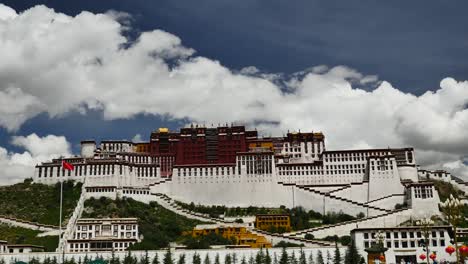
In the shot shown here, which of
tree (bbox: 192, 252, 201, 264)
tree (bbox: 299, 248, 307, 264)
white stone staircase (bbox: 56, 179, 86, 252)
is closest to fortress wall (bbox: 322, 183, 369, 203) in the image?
tree (bbox: 299, 248, 307, 264)

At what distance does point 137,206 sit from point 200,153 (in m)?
26.0

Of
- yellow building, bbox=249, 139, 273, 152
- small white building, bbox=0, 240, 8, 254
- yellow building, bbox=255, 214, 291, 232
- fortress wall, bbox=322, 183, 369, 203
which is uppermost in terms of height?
yellow building, bbox=249, 139, 273, 152

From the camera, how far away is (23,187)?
108 m

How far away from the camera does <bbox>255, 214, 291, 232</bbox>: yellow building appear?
92438mm

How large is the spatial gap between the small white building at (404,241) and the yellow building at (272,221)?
831 inches

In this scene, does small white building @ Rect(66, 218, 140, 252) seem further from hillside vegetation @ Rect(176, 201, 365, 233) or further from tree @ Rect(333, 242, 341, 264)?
tree @ Rect(333, 242, 341, 264)

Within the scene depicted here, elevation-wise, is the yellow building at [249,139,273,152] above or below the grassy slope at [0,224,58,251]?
above

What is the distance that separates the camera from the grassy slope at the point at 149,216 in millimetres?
82625

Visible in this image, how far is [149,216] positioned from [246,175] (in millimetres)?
25202

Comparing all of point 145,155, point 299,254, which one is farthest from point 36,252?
point 145,155

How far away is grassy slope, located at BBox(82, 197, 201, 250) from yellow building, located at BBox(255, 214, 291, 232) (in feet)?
37.9

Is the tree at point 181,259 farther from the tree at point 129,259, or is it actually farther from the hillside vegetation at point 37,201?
the hillside vegetation at point 37,201

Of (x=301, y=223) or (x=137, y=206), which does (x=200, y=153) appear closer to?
(x=137, y=206)

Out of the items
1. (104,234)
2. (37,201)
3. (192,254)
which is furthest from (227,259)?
(37,201)
